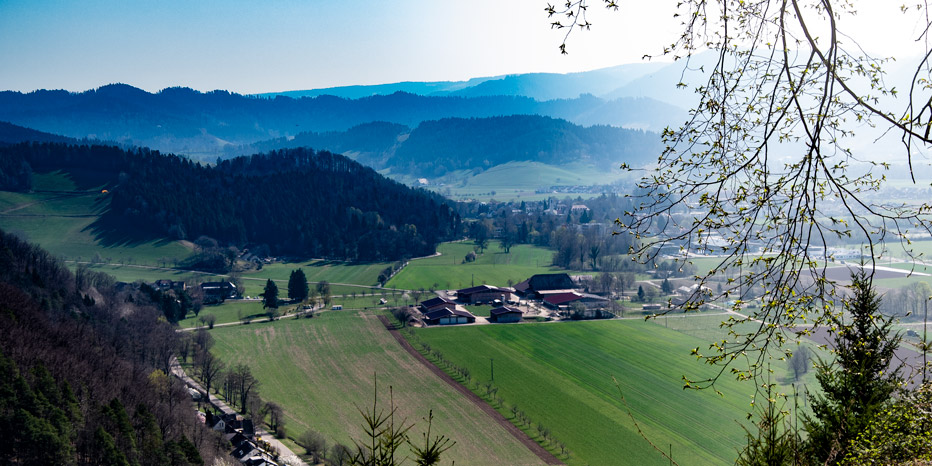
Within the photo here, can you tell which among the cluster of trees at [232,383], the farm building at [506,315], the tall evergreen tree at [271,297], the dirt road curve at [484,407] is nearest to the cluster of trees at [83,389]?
the cluster of trees at [232,383]

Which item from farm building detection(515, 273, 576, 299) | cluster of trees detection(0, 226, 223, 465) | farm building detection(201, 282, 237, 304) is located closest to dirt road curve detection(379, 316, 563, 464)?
cluster of trees detection(0, 226, 223, 465)

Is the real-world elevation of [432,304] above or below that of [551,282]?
below

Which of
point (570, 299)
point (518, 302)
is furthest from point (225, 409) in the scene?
point (570, 299)

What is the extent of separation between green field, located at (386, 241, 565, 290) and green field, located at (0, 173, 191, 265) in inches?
1181

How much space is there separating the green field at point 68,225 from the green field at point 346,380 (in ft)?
121

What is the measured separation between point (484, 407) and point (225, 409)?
40.0ft

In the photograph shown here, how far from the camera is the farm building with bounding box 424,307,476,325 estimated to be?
4247 cm

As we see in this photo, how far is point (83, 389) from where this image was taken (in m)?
20.3

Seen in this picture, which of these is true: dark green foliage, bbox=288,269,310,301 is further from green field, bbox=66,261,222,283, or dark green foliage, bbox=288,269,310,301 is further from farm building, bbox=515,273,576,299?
farm building, bbox=515,273,576,299

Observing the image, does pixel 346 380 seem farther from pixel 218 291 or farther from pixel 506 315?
pixel 218 291

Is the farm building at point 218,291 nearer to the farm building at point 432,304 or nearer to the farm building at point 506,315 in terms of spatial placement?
the farm building at point 432,304

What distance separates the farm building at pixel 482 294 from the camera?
49.9 metres

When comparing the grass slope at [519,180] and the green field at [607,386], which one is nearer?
the green field at [607,386]

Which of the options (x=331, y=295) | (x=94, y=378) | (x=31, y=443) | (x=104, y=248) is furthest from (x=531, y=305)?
(x=104, y=248)
